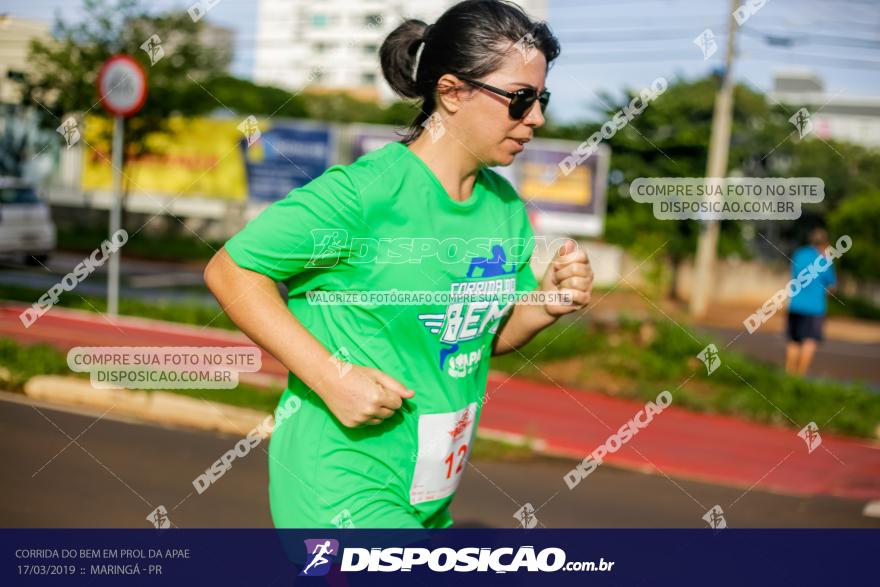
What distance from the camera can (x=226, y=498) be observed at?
5582 millimetres

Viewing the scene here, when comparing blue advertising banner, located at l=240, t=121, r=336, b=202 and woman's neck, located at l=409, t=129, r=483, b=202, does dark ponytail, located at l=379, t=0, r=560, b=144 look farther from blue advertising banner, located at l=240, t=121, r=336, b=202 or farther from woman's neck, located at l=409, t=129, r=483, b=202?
blue advertising banner, located at l=240, t=121, r=336, b=202

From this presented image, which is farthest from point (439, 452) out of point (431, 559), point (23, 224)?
point (23, 224)

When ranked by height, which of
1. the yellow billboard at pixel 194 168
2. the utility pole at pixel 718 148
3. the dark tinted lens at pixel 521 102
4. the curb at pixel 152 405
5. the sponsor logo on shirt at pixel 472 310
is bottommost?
the sponsor logo on shirt at pixel 472 310

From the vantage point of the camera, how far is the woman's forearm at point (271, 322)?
2.08m

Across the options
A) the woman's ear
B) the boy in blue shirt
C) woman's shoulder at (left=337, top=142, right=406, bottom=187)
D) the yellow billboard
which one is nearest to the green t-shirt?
woman's shoulder at (left=337, top=142, right=406, bottom=187)

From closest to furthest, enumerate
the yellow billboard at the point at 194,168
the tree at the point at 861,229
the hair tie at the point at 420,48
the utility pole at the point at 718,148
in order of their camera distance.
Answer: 1. the hair tie at the point at 420,48
2. the utility pole at the point at 718,148
3. the tree at the point at 861,229
4. the yellow billboard at the point at 194,168

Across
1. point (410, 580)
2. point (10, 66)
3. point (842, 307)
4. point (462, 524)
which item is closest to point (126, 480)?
point (462, 524)

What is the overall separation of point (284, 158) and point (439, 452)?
24694mm

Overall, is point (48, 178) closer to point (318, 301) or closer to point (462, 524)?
point (462, 524)

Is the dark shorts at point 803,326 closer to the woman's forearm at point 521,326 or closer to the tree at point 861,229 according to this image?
the woman's forearm at point 521,326

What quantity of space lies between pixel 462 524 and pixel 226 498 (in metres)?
1.34

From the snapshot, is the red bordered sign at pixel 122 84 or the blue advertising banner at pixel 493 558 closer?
the blue advertising banner at pixel 493 558

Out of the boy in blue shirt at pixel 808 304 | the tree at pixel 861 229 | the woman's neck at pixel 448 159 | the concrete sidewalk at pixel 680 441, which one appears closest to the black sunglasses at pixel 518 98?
the woman's neck at pixel 448 159

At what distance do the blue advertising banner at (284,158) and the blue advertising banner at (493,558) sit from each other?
21744mm
